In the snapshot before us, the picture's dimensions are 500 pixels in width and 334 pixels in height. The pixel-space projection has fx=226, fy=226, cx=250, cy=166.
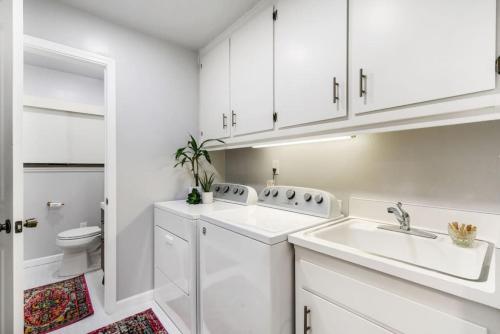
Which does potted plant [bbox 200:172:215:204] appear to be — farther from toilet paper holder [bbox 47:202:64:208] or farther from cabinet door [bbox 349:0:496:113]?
toilet paper holder [bbox 47:202:64:208]

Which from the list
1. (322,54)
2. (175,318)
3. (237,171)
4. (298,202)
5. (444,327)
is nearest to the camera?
(444,327)

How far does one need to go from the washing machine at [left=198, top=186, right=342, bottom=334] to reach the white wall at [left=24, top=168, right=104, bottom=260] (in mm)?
2516

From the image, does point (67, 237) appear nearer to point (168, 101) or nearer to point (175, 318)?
point (175, 318)

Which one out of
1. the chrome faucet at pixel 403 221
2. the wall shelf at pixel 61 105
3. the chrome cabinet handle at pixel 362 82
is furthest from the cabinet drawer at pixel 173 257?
the wall shelf at pixel 61 105

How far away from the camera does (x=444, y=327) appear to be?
0.68 meters

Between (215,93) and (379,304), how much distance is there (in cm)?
190

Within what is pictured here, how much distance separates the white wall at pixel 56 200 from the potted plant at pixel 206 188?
185 centimetres

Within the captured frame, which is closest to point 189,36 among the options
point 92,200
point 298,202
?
point 298,202

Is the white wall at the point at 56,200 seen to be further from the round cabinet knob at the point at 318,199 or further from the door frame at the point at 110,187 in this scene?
the round cabinet knob at the point at 318,199

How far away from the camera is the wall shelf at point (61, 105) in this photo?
274 cm

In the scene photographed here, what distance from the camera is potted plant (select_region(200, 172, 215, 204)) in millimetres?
2035

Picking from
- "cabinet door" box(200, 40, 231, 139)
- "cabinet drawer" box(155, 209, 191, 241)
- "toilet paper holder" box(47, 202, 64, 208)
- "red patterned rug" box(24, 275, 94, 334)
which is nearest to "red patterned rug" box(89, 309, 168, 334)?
"red patterned rug" box(24, 275, 94, 334)

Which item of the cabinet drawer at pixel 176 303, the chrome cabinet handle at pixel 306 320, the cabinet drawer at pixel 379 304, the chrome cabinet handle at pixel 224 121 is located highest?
the chrome cabinet handle at pixel 224 121

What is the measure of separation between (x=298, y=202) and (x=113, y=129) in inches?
63.2
